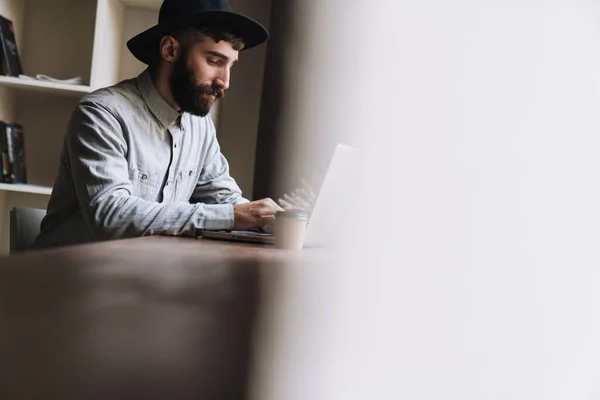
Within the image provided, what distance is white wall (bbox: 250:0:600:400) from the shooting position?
Answer: 12cm

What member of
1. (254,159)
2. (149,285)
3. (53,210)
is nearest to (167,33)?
(53,210)

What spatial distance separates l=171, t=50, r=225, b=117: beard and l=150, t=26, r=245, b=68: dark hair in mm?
32

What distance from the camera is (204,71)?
4.78 ft

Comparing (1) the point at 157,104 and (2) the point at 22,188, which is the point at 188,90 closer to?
(1) the point at 157,104

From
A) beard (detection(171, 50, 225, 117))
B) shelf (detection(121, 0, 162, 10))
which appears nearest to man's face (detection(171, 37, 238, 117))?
beard (detection(171, 50, 225, 117))

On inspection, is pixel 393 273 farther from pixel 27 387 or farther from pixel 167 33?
pixel 167 33

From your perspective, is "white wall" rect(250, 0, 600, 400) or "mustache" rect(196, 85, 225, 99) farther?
"mustache" rect(196, 85, 225, 99)

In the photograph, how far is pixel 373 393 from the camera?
0.38 feet

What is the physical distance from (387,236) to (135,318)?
5 cm

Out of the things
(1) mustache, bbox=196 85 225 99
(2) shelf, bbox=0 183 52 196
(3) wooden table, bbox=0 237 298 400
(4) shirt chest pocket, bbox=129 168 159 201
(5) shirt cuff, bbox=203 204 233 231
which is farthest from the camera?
(2) shelf, bbox=0 183 52 196

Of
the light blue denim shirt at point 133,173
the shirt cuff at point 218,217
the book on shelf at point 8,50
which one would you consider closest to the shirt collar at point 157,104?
the light blue denim shirt at point 133,173

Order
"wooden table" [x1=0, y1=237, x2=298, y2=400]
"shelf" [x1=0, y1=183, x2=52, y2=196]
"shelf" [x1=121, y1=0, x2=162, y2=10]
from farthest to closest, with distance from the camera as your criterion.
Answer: "shelf" [x1=121, y1=0, x2=162, y2=10] → "shelf" [x1=0, y1=183, x2=52, y2=196] → "wooden table" [x1=0, y1=237, x2=298, y2=400]

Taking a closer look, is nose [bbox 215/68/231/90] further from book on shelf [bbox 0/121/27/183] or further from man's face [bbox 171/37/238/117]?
book on shelf [bbox 0/121/27/183]

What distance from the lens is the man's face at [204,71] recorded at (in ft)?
4.56
